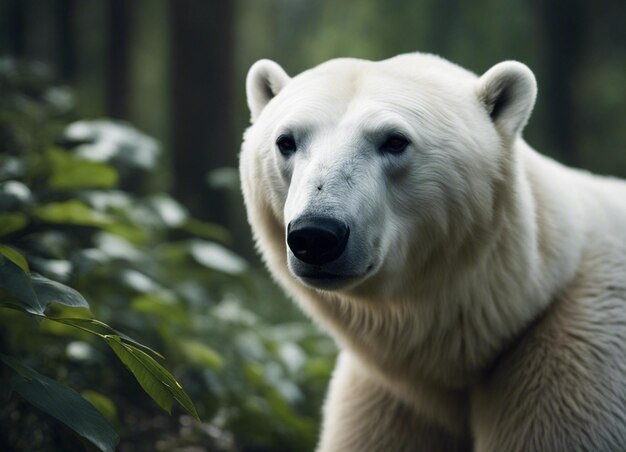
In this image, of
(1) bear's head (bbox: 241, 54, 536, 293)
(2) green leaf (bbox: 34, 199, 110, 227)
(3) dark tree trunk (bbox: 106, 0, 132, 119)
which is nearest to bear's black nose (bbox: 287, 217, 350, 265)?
(1) bear's head (bbox: 241, 54, 536, 293)

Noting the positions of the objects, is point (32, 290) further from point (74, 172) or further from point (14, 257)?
point (74, 172)

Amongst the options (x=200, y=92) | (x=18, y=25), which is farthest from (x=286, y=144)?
(x=18, y=25)

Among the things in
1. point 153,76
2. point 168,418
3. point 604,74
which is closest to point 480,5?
point 604,74

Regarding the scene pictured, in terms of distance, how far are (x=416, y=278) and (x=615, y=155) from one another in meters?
12.6

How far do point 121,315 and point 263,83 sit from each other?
69.4 inches

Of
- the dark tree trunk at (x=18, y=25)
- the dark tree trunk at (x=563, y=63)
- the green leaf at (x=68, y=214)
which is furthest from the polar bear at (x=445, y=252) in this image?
the dark tree trunk at (x=18, y=25)

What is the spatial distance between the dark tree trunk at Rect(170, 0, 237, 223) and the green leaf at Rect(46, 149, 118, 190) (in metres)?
4.23

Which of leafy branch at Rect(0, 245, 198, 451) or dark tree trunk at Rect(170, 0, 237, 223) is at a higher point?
leafy branch at Rect(0, 245, 198, 451)

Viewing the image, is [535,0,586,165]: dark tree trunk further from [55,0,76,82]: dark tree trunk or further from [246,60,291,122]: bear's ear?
[246,60,291,122]: bear's ear

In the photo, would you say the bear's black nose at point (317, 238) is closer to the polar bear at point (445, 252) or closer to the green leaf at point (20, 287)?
the polar bear at point (445, 252)

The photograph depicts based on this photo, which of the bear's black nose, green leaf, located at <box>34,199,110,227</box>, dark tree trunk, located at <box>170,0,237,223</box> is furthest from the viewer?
dark tree trunk, located at <box>170,0,237,223</box>

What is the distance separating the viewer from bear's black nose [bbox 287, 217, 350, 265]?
8.50ft

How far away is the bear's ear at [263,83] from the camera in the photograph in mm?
3582

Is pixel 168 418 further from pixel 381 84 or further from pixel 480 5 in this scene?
pixel 480 5
